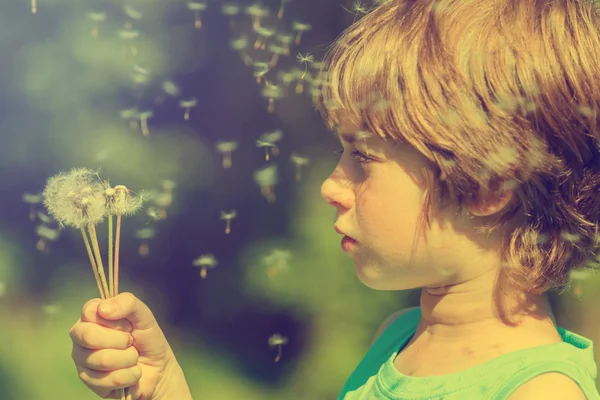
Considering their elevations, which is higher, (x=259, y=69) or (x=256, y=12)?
(x=256, y=12)

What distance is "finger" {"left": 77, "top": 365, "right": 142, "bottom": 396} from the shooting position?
109cm

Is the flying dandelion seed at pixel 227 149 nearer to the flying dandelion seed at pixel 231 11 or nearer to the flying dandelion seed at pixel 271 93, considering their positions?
the flying dandelion seed at pixel 271 93

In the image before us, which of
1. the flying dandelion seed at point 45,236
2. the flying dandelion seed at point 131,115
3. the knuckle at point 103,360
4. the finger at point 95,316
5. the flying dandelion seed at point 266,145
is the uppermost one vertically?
the flying dandelion seed at point 131,115

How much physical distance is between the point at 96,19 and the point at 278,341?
1112 millimetres

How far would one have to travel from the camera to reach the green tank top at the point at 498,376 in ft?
3.10

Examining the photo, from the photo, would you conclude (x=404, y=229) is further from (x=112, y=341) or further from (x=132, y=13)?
(x=132, y=13)

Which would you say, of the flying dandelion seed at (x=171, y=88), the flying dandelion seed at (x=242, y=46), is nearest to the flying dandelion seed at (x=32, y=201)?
the flying dandelion seed at (x=171, y=88)

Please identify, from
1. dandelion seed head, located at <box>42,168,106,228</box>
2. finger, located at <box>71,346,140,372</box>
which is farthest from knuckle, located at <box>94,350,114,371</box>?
dandelion seed head, located at <box>42,168,106,228</box>

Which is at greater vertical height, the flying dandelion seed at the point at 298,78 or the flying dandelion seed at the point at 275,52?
the flying dandelion seed at the point at 275,52

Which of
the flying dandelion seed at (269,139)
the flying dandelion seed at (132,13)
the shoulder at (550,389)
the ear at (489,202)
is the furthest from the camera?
the flying dandelion seed at (132,13)

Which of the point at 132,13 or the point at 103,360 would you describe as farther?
the point at 132,13

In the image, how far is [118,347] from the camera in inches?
43.1

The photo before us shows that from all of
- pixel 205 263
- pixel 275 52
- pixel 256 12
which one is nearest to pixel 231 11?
pixel 256 12

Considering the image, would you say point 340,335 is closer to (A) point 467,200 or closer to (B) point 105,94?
(B) point 105,94
